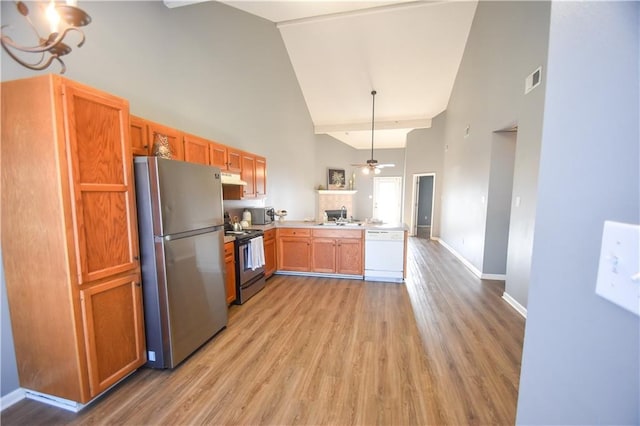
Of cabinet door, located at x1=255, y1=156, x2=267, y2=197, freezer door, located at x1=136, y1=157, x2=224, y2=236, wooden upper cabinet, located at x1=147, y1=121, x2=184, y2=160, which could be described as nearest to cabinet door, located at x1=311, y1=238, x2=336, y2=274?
cabinet door, located at x1=255, y1=156, x2=267, y2=197

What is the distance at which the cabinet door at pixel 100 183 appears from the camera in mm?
1546

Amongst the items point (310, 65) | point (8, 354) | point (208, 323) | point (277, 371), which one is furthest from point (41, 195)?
point (310, 65)

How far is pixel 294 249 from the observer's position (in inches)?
166

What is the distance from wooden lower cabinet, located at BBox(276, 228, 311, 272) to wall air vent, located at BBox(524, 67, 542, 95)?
3277 millimetres

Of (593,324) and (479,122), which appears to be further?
(479,122)

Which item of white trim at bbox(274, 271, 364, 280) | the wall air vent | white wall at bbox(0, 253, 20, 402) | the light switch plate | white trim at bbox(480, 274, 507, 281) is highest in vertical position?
the wall air vent

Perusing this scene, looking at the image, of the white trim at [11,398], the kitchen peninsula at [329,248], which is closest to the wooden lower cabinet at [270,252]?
the kitchen peninsula at [329,248]

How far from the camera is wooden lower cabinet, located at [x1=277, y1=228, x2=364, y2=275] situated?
4012 millimetres

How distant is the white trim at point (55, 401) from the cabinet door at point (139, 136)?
1.81 m

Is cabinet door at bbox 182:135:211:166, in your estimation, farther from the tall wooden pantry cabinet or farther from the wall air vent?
the wall air vent

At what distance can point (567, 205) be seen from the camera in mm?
494

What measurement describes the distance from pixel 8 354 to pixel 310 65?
5957 mm

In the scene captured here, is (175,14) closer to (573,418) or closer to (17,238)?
(17,238)

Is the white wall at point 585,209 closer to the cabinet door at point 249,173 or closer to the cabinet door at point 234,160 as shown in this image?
the cabinet door at point 234,160
